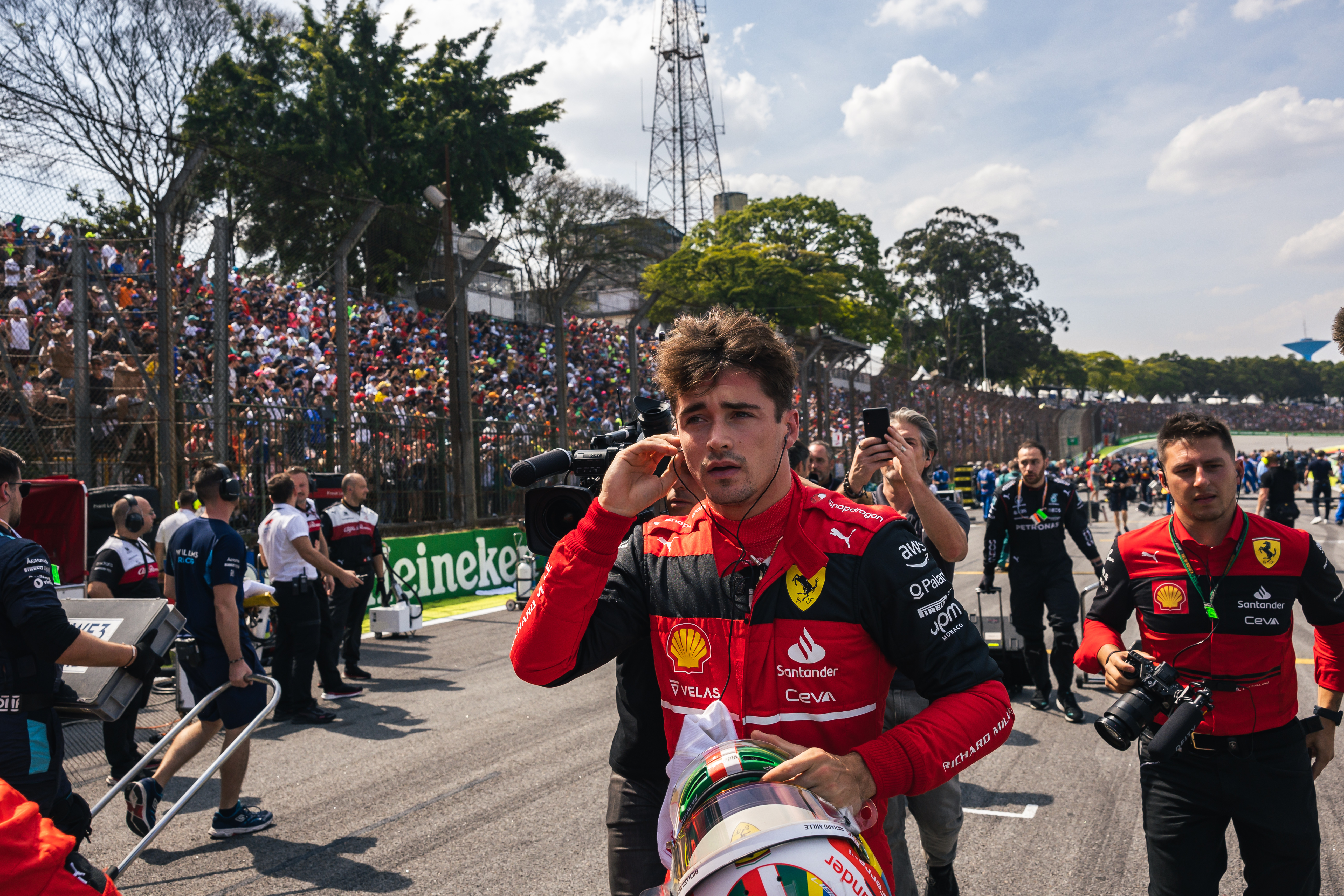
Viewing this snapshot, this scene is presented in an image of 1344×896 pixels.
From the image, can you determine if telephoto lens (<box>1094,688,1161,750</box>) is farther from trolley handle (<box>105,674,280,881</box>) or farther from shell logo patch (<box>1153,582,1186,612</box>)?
trolley handle (<box>105,674,280,881</box>)

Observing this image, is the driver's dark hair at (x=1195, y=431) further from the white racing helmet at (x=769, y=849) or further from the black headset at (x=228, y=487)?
the black headset at (x=228, y=487)

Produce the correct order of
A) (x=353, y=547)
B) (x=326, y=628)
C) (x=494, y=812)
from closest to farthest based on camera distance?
(x=494, y=812), (x=326, y=628), (x=353, y=547)

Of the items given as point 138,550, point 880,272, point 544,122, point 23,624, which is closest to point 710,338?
point 23,624

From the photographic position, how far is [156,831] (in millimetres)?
4145

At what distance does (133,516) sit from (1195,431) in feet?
22.4

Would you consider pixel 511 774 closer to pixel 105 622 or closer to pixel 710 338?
pixel 105 622

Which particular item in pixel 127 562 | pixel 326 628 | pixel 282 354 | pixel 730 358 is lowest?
pixel 326 628

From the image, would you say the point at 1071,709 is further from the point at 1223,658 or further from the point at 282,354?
the point at 282,354

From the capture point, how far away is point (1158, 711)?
279cm

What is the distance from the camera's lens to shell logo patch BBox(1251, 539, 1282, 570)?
3014mm

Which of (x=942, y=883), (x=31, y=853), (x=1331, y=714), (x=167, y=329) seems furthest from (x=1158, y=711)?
(x=167, y=329)

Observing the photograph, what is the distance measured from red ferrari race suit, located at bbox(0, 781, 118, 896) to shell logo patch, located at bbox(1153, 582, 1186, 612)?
120 inches

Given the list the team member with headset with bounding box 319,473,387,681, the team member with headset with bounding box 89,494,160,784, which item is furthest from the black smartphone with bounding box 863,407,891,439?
the team member with headset with bounding box 319,473,387,681

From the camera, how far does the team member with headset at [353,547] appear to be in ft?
28.1
